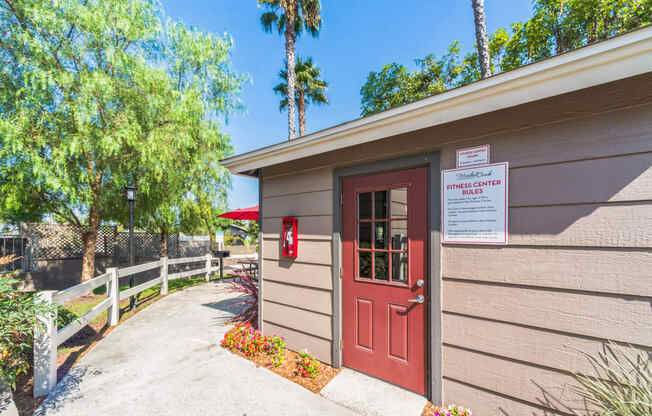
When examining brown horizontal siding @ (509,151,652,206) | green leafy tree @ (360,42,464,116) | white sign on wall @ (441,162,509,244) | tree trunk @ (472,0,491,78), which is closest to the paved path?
white sign on wall @ (441,162,509,244)

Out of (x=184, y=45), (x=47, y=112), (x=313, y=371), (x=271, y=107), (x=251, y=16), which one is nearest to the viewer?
(x=313, y=371)

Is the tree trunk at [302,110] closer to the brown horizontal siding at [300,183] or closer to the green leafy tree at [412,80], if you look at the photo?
the green leafy tree at [412,80]

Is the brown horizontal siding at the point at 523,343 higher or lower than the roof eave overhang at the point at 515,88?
lower

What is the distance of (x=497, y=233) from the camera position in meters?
2.08

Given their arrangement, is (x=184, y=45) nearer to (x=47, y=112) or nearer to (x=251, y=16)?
(x=47, y=112)

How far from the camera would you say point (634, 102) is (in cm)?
164

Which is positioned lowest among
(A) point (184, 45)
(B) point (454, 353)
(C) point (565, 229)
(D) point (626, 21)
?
(B) point (454, 353)

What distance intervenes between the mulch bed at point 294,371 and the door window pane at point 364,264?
106 centimetres

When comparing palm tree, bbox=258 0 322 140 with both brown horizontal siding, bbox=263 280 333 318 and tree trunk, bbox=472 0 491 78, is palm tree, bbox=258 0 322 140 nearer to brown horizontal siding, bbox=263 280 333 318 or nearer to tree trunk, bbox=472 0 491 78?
tree trunk, bbox=472 0 491 78

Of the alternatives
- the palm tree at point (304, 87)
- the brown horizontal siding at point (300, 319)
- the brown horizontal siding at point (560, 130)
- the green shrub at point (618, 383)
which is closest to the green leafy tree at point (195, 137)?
the brown horizontal siding at point (300, 319)

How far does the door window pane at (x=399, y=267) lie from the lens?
2.58 meters

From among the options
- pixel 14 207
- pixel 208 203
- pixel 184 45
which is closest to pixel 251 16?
pixel 184 45

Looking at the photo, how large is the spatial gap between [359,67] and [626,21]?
383 inches

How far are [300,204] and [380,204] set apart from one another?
108cm
